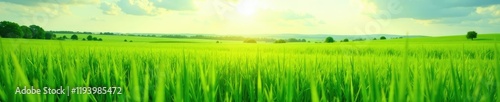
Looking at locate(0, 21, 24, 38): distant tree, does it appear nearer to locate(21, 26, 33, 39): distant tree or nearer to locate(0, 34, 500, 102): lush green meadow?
locate(21, 26, 33, 39): distant tree

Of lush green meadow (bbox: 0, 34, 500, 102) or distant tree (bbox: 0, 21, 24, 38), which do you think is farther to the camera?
distant tree (bbox: 0, 21, 24, 38)

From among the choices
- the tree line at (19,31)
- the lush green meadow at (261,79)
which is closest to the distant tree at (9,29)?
the tree line at (19,31)

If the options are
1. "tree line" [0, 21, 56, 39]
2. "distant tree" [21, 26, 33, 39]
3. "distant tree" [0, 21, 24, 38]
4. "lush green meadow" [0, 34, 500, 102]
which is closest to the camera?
"lush green meadow" [0, 34, 500, 102]

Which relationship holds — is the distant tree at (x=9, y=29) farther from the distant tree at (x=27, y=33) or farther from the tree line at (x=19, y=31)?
the distant tree at (x=27, y=33)

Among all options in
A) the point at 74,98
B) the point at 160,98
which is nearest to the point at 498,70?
the point at 160,98

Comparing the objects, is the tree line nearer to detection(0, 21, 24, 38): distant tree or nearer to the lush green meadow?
detection(0, 21, 24, 38): distant tree

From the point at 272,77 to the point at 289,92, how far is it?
0.88 m

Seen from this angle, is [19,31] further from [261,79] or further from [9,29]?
[261,79]

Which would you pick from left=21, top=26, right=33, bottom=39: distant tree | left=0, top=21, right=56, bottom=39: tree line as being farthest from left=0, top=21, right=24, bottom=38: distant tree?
left=21, top=26, right=33, bottom=39: distant tree

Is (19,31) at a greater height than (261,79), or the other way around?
(19,31)

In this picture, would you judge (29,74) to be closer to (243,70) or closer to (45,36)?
(243,70)

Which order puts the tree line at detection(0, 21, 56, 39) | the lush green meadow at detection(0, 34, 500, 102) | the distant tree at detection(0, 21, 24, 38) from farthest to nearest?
the distant tree at detection(0, 21, 24, 38), the tree line at detection(0, 21, 56, 39), the lush green meadow at detection(0, 34, 500, 102)

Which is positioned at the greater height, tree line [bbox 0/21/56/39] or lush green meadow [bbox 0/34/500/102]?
tree line [bbox 0/21/56/39]

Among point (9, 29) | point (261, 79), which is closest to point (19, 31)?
point (9, 29)
